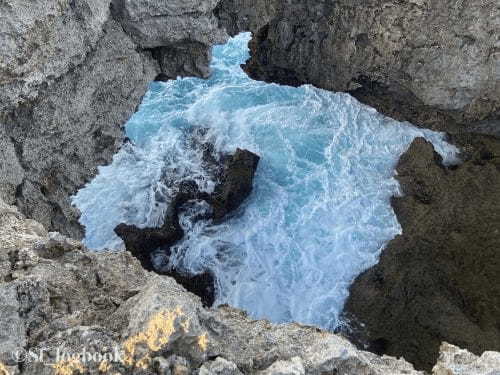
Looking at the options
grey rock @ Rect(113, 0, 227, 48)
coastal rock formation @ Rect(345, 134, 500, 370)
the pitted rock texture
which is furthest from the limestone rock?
grey rock @ Rect(113, 0, 227, 48)

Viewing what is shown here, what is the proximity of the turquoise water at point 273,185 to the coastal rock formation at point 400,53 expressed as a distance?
993 millimetres

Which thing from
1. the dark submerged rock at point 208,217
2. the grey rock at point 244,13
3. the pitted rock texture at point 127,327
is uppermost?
the grey rock at point 244,13

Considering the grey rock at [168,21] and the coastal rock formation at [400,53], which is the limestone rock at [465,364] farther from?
the coastal rock formation at [400,53]

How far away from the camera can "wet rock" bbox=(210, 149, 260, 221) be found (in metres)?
13.1

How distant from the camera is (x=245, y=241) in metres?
12.8

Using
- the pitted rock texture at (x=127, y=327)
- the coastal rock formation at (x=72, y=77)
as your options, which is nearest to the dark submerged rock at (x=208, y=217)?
the coastal rock formation at (x=72, y=77)

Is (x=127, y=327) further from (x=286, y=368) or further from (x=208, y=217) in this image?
(x=208, y=217)

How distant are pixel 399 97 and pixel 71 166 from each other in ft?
30.6

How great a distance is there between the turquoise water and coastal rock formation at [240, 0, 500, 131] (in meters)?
0.99

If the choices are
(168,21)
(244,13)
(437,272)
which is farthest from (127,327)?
(244,13)

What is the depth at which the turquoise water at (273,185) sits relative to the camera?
12148mm

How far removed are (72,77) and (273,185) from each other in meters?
6.86

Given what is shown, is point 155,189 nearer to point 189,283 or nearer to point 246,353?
point 189,283

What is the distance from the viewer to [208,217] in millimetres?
13141
